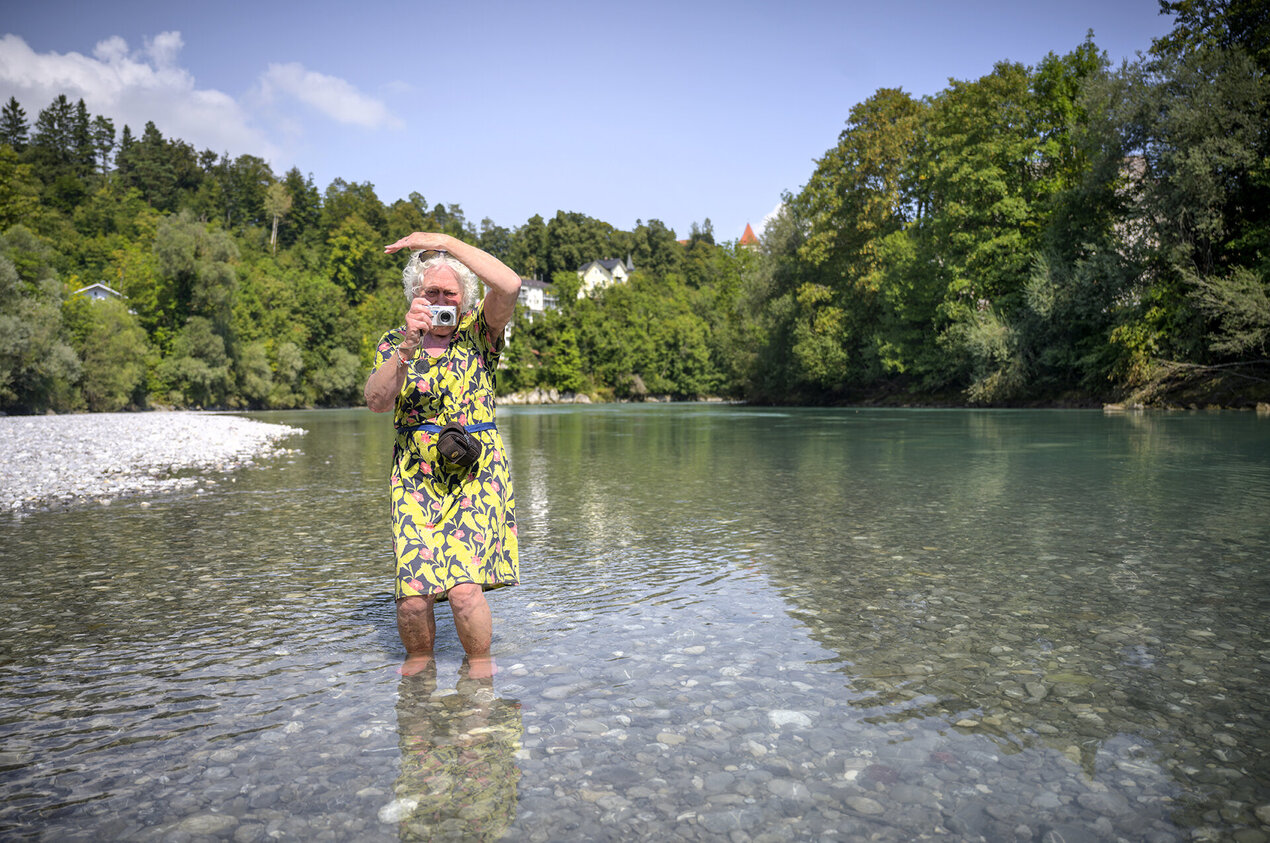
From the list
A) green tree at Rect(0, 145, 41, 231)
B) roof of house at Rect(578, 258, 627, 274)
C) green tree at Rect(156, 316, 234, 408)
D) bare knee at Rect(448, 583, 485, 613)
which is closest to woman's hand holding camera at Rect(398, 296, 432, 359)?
bare knee at Rect(448, 583, 485, 613)

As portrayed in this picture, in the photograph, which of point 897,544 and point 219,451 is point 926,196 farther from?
point 897,544

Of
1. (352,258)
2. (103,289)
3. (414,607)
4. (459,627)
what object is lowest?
(459,627)

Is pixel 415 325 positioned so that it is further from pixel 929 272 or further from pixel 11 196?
pixel 11 196

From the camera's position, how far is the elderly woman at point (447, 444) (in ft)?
13.2

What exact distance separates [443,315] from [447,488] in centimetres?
90

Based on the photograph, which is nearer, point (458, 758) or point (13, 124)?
point (458, 758)

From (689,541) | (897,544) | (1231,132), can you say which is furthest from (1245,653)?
(1231,132)

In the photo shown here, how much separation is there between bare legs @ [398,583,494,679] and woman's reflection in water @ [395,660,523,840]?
0.48 feet

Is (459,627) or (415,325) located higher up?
(415,325)

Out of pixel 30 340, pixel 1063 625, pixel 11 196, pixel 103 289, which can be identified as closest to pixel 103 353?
pixel 30 340

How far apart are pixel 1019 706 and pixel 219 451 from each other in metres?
19.4

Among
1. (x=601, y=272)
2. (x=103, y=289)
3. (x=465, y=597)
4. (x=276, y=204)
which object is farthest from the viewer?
(x=601, y=272)

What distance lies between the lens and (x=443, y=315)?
398 cm

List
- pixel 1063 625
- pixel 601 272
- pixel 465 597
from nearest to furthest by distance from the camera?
pixel 465 597 < pixel 1063 625 < pixel 601 272
